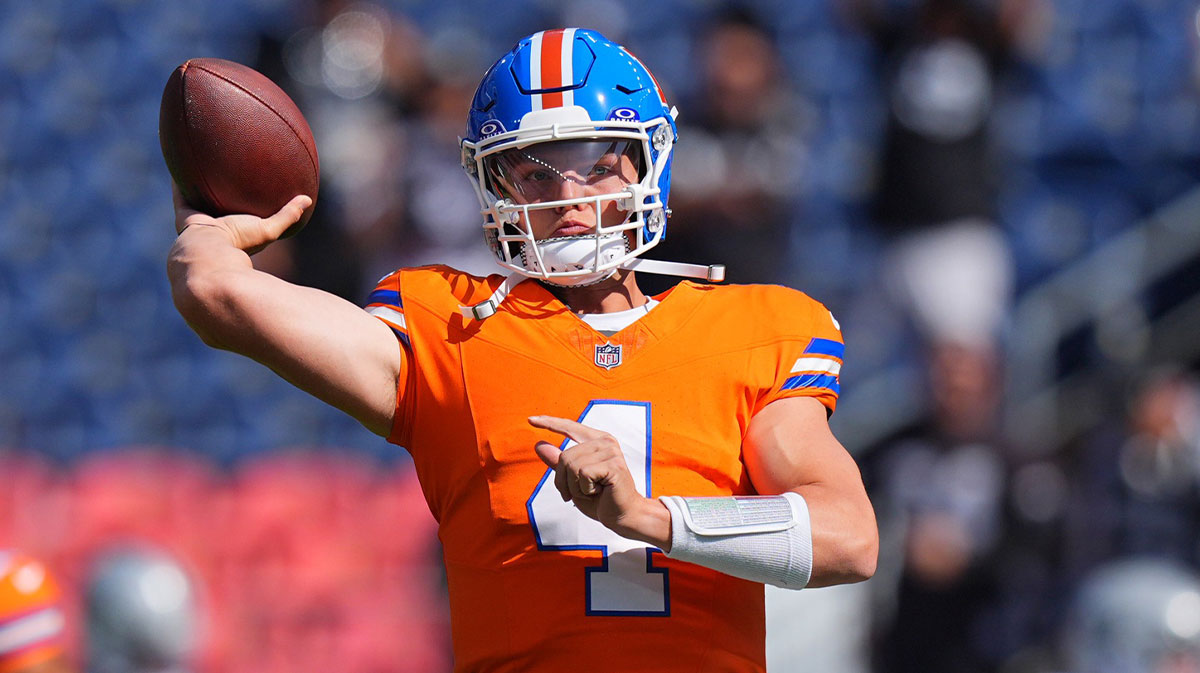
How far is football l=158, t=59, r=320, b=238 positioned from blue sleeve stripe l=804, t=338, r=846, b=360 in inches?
34.0

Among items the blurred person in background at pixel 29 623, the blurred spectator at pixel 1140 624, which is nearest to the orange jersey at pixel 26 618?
the blurred person in background at pixel 29 623

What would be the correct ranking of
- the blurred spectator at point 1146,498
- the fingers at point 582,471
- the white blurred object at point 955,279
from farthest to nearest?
the white blurred object at point 955,279 → the blurred spectator at point 1146,498 → the fingers at point 582,471

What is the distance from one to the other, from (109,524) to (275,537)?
791 mm

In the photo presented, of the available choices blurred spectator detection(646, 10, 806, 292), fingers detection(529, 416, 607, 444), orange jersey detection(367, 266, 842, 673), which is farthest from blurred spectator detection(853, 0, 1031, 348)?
fingers detection(529, 416, 607, 444)

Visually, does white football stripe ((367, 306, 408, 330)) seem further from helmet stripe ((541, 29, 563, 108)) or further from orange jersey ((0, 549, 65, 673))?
orange jersey ((0, 549, 65, 673))

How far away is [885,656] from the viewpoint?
517cm

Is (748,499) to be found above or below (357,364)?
below

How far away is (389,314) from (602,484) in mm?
546

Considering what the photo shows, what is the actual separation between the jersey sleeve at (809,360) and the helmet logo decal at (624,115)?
0.42m

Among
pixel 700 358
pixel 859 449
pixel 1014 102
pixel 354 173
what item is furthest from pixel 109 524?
pixel 700 358

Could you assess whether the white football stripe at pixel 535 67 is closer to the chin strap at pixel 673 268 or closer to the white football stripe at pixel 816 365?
the chin strap at pixel 673 268

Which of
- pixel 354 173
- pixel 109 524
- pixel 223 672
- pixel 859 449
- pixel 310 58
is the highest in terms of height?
pixel 310 58

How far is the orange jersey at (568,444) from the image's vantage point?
7.04ft

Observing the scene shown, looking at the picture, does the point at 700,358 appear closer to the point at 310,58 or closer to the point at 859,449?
the point at 859,449
